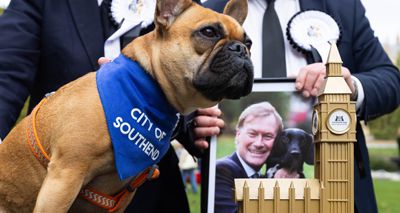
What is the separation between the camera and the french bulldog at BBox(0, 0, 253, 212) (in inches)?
80.1

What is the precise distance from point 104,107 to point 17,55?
0.86m

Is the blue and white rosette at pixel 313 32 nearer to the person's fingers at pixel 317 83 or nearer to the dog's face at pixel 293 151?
the person's fingers at pixel 317 83

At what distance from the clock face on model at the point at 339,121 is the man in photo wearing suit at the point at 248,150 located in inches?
26.4

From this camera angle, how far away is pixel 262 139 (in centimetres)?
303

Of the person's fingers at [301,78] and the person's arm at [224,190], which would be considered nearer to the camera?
the person's fingers at [301,78]

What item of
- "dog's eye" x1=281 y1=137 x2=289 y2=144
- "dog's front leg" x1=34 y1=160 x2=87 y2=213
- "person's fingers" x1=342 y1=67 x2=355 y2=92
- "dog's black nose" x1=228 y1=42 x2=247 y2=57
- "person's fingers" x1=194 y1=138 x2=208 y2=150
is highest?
"person's fingers" x1=342 y1=67 x2=355 y2=92

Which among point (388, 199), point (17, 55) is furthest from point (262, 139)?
point (388, 199)

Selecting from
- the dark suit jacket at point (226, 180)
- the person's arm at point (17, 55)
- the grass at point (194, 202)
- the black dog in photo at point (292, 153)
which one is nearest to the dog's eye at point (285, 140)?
the black dog in photo at point (292, 153)

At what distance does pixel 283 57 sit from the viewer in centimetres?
321

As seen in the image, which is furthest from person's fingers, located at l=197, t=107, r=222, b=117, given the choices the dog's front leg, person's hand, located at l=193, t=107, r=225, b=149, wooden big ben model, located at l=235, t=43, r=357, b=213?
the dog's front leg

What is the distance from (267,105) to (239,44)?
859 mm

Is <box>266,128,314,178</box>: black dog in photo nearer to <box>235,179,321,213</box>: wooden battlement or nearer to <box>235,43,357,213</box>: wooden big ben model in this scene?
<box>235,43,357,213</box>: wooden big ben model

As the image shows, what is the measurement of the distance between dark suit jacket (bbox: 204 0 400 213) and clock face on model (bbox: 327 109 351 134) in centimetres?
64

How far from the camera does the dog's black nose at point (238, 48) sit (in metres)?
2.16
